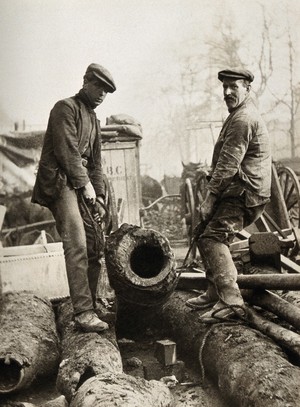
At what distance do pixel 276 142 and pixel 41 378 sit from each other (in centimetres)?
1854

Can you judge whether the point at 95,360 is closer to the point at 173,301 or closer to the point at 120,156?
the point at 173,301

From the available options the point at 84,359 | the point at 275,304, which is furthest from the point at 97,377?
the point at 275,304

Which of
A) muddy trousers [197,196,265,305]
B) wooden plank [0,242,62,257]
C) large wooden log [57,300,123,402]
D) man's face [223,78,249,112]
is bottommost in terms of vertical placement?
large wooden log [57,300,123,402]

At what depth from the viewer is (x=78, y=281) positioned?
3568 millimetres

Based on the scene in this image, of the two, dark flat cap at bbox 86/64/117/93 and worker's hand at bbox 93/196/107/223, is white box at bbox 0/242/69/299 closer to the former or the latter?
worker's hand at bbox 93/196/107/223

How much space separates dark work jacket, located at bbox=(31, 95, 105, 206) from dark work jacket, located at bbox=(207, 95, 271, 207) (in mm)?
1008

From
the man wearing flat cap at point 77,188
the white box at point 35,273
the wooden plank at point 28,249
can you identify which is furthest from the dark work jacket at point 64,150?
the wooden plank at point 28,249

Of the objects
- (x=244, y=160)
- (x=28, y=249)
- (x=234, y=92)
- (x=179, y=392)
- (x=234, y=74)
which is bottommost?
(x=179, y=392)

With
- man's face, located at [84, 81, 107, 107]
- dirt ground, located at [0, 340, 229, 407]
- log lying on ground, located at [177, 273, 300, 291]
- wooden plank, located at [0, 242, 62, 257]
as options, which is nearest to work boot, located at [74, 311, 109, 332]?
dirt ground, located at [0, 340, 229, 407]

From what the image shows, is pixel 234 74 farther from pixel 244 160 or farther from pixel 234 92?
pixel 244 160

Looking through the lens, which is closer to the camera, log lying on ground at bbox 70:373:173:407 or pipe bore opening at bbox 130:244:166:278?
log lying on ground at bbox 70:373:173:407

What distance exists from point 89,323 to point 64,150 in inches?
49.2

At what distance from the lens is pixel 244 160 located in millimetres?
3771

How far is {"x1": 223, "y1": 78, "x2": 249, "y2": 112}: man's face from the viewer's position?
148 inches
